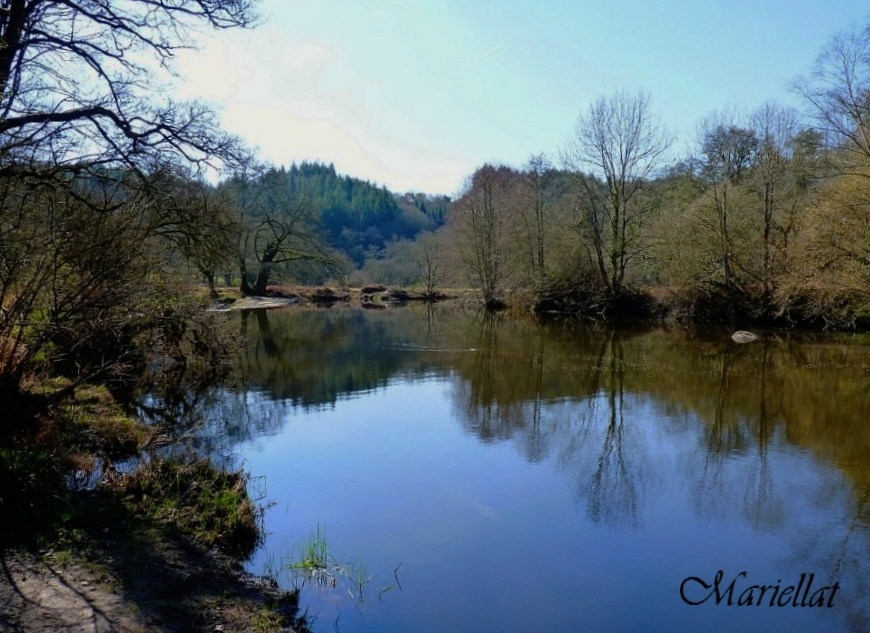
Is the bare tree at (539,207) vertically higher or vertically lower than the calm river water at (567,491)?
higher

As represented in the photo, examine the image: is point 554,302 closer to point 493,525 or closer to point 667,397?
point 667,397

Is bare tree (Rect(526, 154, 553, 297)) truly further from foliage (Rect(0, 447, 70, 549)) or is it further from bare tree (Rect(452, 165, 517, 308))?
foliage (Rect(0, 447, 70, 549))

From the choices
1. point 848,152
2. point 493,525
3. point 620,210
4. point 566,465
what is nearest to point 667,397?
point 566,465

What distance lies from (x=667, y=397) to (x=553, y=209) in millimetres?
24397

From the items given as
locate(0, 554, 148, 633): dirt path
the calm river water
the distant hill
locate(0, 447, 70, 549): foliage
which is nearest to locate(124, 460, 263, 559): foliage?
the calm river water

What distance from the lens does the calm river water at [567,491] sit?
5227 millimetres

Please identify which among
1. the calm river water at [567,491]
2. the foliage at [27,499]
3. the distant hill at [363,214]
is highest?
the distant hill at [363,214]

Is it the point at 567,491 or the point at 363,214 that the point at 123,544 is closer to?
the point at 567,491

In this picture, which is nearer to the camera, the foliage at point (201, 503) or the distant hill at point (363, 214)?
the foliage at point (201, 503)

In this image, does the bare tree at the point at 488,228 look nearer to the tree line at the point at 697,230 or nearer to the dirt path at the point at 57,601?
the tree line at the point at 697,230

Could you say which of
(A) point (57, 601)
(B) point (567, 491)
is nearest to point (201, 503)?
(A) point (57, 601)

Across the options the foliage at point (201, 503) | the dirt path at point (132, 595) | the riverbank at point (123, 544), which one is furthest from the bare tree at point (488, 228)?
the dirt path at point (132, 595)

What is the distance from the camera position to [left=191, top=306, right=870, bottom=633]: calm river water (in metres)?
5.23

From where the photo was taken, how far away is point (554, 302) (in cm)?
3591
